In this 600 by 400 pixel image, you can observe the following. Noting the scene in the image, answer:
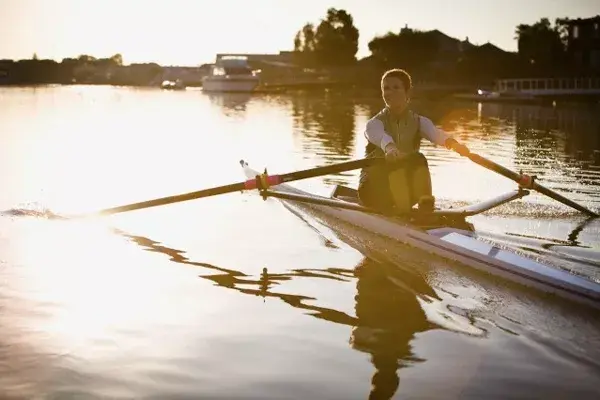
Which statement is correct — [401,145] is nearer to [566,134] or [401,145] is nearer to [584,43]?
A: [566,134]

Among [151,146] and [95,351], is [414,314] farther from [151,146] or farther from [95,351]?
[151,146]

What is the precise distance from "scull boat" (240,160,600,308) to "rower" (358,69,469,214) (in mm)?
232

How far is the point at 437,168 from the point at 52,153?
12.4 meters

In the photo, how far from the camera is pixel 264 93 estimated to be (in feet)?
337

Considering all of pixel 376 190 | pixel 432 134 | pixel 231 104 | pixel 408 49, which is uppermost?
pixel 408 49

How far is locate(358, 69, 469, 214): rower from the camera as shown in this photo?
9102 millimetres

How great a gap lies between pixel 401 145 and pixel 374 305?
2930 mm

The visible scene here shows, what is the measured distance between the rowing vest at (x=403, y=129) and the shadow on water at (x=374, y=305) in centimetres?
167

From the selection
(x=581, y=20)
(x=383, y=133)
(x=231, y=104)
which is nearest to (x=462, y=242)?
(x=383, y=133)

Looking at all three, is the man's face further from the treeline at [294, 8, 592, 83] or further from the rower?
the treeline at [294, 8, 592, 83]

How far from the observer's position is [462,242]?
8336mm

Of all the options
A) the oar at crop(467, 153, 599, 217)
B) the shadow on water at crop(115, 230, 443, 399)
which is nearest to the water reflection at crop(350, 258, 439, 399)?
the shadow on water at crop(115, 230, 443, 399)

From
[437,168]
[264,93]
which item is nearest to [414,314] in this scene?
[437,168]

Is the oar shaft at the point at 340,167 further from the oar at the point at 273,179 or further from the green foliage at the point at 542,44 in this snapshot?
the green foliage at the point at 542,44
